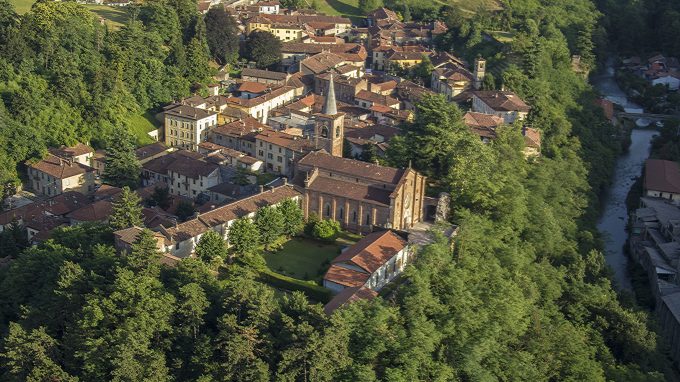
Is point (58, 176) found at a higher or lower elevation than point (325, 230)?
lower

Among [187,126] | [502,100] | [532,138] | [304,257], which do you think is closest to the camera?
[304,257]

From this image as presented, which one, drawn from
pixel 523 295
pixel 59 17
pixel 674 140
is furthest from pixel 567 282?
pixel 59 17

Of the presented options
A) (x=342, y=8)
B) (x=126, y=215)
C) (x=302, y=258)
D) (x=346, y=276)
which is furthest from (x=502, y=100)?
(x=342, y=8)

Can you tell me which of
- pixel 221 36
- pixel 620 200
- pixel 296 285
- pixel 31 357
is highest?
pixel 221 36

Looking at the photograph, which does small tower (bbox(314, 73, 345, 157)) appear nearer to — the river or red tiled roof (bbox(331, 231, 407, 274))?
red tiled roof (bbox(331, 231, 407, 274))

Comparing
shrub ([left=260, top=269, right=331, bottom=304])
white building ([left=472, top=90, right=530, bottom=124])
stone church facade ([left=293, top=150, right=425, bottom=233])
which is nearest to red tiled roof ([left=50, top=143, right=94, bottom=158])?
stone church facade ([left=293, top=150, right=425, bottom=233])

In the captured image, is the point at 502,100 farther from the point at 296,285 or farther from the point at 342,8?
the point at 342,8

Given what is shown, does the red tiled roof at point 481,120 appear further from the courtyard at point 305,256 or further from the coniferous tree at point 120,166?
the coniferous tree at point 120,166
